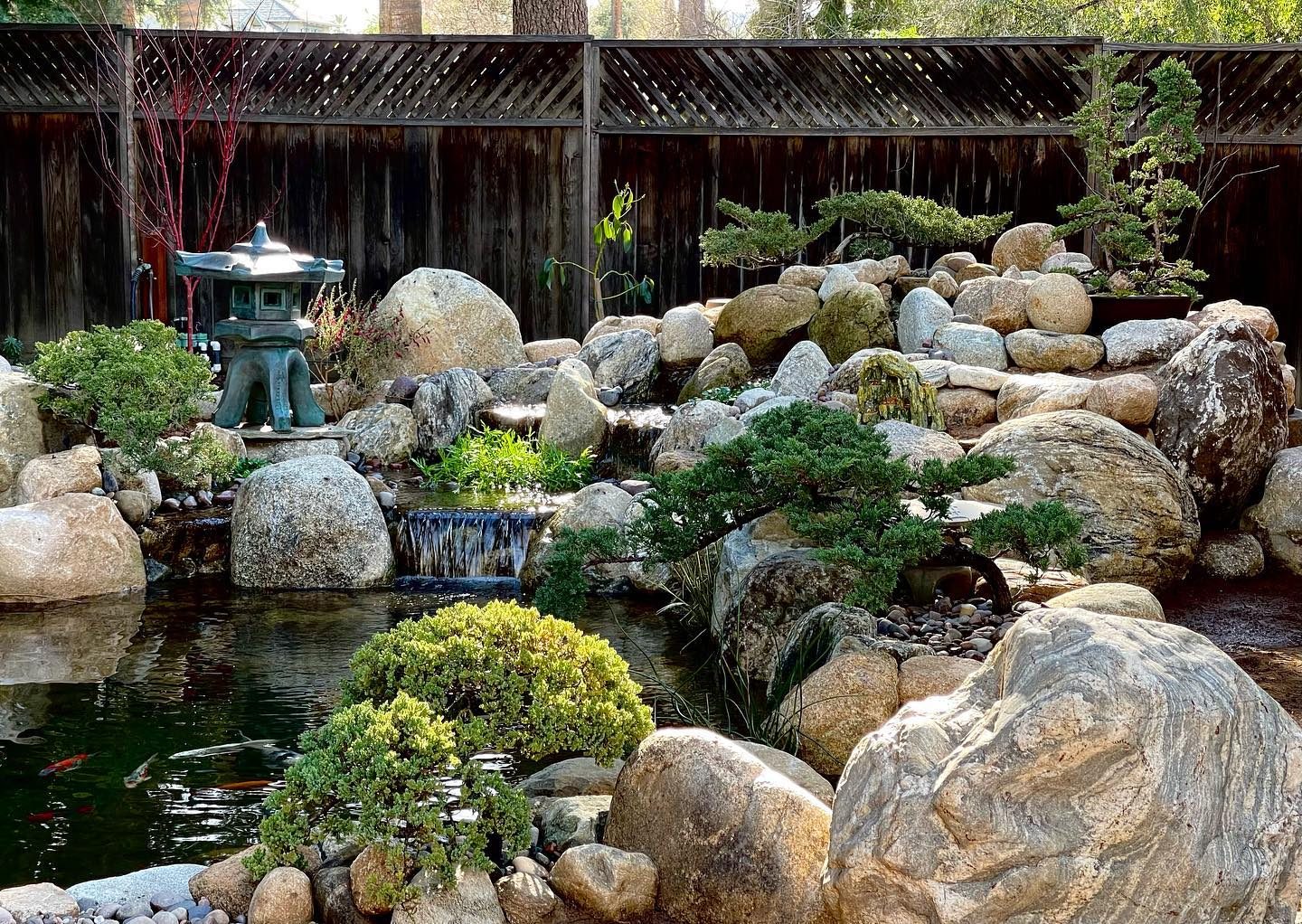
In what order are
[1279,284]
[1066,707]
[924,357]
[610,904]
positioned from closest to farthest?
[1066,707] → [610,904] → [924,357] → [1279,284]

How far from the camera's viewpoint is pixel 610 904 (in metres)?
3.23

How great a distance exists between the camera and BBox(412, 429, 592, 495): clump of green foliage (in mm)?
8656

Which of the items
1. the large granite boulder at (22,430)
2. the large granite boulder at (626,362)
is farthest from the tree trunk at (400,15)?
the large granite boulder at (22,430)

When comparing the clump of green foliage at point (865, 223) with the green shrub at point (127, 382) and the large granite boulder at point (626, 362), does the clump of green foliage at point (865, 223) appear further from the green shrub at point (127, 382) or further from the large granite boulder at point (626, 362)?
the green shrub at point (127, 382)

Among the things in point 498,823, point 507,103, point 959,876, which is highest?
point 507,103

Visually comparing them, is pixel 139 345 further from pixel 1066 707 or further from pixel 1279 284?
pixel 1279 284

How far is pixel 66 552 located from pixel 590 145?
5.93 metres

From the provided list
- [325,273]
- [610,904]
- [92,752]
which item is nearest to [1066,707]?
[610,904]

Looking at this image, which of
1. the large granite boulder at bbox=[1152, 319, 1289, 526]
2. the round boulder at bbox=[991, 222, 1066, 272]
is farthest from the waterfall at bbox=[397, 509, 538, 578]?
the round boulder at bbox=[991, 222, 1066, 272]

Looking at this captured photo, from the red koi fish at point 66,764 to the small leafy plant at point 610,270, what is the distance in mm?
7160

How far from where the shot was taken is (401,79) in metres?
11.3

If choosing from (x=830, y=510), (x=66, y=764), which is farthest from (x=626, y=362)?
(x=66, y=764)

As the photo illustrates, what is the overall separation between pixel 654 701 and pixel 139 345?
462 centimetres

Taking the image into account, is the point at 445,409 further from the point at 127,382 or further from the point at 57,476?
the point at 57,476
